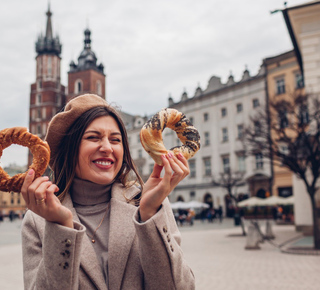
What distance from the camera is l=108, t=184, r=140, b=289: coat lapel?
2102mm

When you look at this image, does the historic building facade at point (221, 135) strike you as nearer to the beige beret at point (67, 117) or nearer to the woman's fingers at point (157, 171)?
the beige beret at point (67, 117)

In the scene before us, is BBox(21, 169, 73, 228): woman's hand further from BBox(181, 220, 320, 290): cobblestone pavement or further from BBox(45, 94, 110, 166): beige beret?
BBox(181, 220, 320, 290): cobblestone pavement

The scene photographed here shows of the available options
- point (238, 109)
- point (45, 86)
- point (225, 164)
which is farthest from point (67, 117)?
point (45, 86)

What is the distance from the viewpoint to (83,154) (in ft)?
7.44

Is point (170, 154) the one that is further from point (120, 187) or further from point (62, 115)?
point (62, 115)

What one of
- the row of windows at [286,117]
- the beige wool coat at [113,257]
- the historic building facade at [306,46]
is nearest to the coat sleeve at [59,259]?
the beige wool coat at [113,257]

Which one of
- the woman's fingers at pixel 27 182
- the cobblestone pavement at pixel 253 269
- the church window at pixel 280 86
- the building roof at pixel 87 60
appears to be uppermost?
the building roof at pixel 87 60

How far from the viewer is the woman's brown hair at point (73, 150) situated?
231 cm

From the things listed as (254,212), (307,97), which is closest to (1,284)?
(307,97)

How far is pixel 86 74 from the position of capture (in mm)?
77938

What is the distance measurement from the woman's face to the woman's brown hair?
33mm

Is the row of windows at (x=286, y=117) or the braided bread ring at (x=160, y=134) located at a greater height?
the row of windows at (x=286, y=117)

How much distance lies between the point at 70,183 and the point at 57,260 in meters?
0.56

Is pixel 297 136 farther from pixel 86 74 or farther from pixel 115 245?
pixel 86 74
